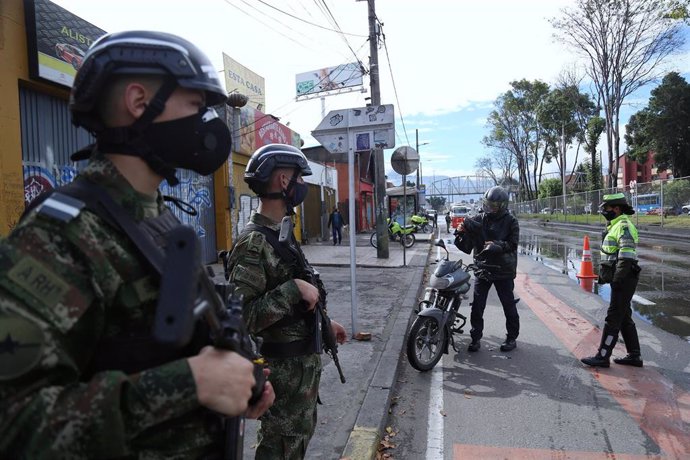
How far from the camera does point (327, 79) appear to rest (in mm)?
28375

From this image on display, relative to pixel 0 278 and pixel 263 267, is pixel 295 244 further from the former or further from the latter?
pixel 0 278

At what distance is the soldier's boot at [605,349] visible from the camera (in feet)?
15.4

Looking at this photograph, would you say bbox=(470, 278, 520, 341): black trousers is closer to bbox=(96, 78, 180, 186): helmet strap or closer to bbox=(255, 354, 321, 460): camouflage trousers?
bbox=(255, 354, 321, 460): camouflage trousers

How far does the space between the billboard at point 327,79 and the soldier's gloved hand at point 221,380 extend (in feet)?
85.5

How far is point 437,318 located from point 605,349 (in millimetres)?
1752

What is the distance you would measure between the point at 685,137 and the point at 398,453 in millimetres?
43786

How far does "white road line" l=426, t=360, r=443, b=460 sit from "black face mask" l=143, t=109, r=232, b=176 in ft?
9.07

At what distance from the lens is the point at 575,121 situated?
4162 cm

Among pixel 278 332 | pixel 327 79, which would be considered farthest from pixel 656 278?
pixel 327 79

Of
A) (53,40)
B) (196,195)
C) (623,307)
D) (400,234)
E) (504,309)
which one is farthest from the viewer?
(400,234)

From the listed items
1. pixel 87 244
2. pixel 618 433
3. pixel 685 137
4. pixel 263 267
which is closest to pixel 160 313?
pixel 87 244

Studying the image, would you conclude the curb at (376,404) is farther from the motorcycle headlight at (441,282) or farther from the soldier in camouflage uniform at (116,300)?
the soldier in camouflage uniform at (116,300)

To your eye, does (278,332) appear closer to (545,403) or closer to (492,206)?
(545,403)

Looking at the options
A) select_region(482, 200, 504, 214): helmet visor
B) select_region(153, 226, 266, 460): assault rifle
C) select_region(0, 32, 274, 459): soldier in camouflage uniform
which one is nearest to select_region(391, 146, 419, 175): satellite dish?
select_region(482, 200, 504, 214): helmet visor
